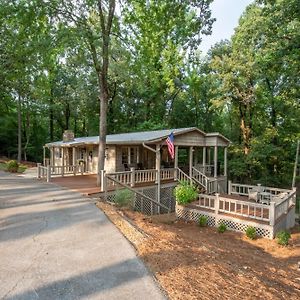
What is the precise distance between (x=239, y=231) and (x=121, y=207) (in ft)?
15.6

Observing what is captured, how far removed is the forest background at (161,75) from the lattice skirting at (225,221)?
295 inches

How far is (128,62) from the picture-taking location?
47.4ft

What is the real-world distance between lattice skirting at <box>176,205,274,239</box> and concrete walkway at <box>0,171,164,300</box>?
4.93 metres

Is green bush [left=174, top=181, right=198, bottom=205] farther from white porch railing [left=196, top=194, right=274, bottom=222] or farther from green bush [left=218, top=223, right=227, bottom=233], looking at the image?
green bush [left=218, top=223, right=227, bottom=233]

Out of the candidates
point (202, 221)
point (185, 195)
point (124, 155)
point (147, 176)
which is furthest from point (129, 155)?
point (202, 221)

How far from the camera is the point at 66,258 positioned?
17.5ft

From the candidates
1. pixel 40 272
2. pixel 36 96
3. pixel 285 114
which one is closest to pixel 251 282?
pixel 40 272

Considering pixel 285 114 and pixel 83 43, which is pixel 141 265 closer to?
pixel 83 43

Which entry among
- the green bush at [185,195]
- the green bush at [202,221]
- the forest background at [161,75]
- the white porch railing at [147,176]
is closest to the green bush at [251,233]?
the green bush at [202,221]

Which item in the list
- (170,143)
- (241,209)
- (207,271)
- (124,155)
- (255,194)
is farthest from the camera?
(124,155)

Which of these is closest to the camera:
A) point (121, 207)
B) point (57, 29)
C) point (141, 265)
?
point (141, 265)

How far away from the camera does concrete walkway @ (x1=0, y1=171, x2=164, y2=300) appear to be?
4.16 metres

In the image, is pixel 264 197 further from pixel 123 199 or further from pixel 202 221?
pixel 123 199

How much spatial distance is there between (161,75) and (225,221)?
2245 cm
